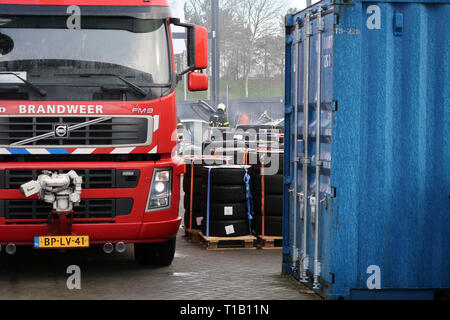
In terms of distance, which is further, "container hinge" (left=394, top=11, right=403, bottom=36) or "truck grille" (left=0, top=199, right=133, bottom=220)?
"truck grille" (left=0, top=199, right=133, bottom=220)

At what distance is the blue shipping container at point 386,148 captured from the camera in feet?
25.7

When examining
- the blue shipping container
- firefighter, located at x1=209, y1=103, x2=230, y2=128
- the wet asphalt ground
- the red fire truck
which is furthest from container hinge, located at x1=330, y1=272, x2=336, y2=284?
firefighter, located at x1=209, y1=103, x2=230, y2=128

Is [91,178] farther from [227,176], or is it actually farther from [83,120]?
[227,176]

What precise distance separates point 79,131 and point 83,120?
13 cm

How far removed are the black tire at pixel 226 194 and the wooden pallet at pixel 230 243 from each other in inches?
20.8

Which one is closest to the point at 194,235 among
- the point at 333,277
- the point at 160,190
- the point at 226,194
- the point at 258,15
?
the point at 226,194

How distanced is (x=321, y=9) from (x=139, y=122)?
2364mm

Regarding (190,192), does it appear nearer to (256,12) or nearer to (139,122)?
(139,122)

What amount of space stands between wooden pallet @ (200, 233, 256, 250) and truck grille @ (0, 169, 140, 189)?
2672 mm

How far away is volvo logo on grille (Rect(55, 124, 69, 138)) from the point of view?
911cm

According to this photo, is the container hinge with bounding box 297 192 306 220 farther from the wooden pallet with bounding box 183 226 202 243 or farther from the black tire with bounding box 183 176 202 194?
the black tire with bounding box 183 176 202 194

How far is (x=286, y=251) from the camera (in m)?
9.60

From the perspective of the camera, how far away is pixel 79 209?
919 cm
